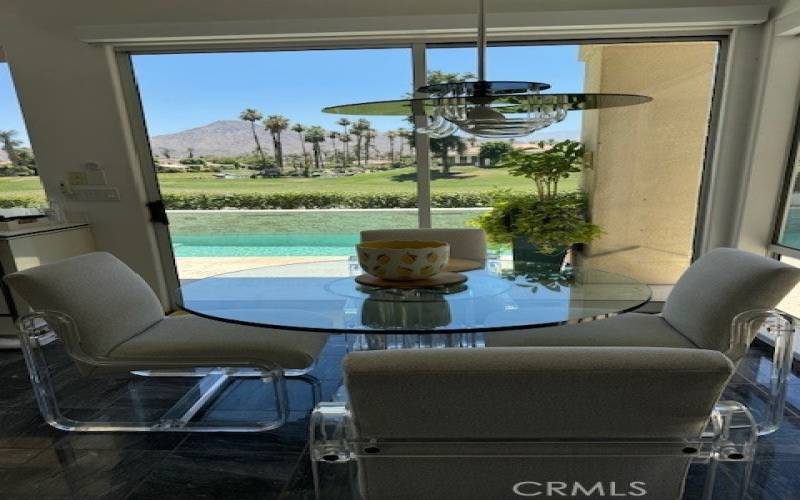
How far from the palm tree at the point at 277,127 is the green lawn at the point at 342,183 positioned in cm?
23

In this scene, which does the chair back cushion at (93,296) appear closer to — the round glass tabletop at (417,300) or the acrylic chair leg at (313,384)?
the round glass tabletop at (417,300)

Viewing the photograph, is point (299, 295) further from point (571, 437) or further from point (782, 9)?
point (782, 9)

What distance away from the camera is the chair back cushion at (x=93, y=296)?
1454 mm

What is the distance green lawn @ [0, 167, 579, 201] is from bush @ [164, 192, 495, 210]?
0.04 meters

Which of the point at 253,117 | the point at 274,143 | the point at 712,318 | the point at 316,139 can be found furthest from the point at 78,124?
the point at 712,318

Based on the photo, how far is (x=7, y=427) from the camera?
1.76m

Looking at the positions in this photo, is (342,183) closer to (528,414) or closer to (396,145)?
(396,145)

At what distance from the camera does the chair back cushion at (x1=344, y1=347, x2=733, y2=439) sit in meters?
0.65

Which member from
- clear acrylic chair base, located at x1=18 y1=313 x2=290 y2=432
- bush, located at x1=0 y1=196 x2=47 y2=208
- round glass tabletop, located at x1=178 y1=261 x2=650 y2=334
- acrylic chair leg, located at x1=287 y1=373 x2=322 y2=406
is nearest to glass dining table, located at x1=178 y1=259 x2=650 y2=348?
round glass tabletop, located at x1=178 y1=261 x2=650 y2=334

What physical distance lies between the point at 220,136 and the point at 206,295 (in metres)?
1.74

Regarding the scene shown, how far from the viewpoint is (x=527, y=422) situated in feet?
2.36

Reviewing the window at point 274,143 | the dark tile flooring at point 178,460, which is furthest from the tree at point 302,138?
the dark tile flooring at point 178,460

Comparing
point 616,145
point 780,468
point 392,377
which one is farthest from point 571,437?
point 616,145

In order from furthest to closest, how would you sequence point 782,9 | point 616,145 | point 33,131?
Answer: point 616,145 → point 33,131 → point 782,9
